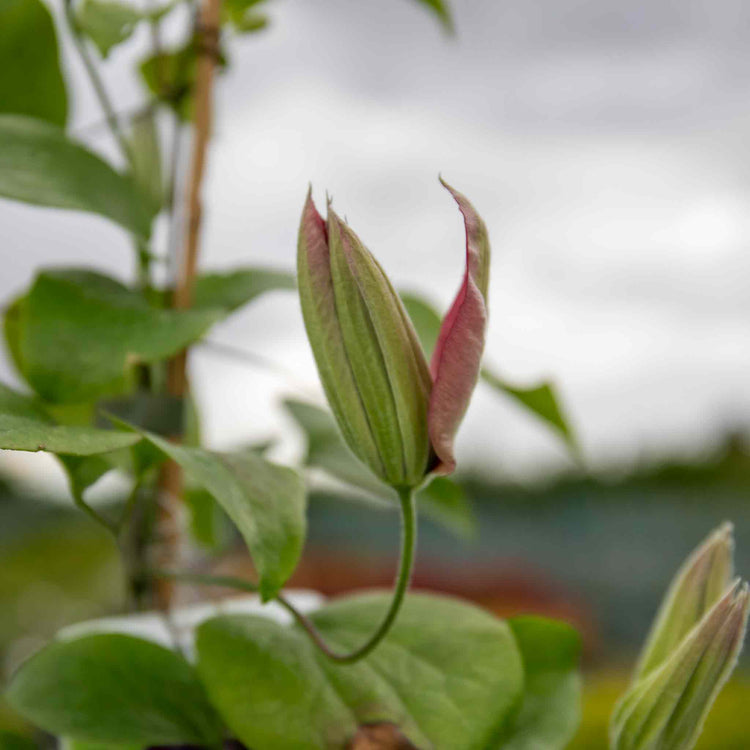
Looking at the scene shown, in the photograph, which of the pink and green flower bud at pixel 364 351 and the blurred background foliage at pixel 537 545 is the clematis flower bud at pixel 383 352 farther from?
the blurred background foliage at pixel 537 545

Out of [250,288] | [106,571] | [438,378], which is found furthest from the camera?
[106,571]

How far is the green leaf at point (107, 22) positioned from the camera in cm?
29

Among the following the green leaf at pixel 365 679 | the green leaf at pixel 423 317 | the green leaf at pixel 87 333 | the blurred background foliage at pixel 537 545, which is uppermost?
the green leaf at pixel 87 333

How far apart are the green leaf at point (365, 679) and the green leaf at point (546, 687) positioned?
0.9 inches

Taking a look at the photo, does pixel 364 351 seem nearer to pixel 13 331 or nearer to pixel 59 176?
pixel 59 176

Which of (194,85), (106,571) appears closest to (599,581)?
(106,571)

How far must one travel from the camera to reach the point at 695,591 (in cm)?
26

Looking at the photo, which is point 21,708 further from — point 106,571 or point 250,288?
point 106,571

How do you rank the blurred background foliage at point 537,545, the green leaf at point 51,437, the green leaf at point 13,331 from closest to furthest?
1. the green leaf at point 51,437
2. the green leaf at point 13,331
3. the blurred background foliage at point 537,545

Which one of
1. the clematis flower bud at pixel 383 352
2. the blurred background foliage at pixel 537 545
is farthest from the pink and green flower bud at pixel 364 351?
the blurred background foliage at pixel 537 545

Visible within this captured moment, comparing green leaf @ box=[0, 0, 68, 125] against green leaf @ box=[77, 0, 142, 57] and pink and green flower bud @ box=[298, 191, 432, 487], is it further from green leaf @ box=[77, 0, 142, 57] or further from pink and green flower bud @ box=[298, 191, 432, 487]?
pink and green flower bud @ box=[298, 191, 432, 487]

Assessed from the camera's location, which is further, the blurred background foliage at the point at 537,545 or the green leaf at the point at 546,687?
the blurred background foliage at the point at 537,545

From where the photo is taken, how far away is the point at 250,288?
0.33 m

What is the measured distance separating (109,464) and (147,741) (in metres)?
0.08
